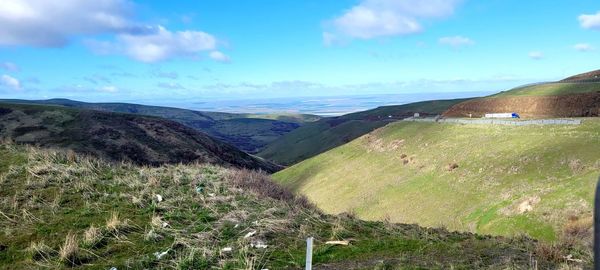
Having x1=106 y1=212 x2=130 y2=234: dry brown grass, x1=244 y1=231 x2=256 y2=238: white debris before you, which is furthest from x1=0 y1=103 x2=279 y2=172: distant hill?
x1=244 y1=231 x2=256 y2=238: white debris

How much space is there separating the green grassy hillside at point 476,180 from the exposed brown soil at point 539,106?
17850 mm

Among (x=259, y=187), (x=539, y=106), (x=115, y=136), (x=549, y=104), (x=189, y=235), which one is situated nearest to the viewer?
(x=189, y=235)

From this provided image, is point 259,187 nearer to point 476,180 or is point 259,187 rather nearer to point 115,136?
point 476,180

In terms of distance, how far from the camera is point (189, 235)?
11156 mm

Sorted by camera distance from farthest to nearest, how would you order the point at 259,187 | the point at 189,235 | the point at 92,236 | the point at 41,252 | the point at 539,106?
the point at 539,106
the point at 259,187
the point at 189,235
the point at 92,236
the point at 41,252

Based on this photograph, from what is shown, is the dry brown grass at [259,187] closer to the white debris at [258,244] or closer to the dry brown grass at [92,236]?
the white debris at [258,244]

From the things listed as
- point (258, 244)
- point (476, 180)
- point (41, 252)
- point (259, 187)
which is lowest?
point (476, 180)

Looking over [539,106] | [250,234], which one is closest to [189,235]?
[250,234]

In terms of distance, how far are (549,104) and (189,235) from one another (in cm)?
6275

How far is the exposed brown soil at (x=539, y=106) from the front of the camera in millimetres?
53312

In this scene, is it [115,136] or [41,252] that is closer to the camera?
[41,252]

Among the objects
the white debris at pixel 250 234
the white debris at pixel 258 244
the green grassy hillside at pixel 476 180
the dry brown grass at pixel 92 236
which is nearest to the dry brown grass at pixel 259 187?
the green grassy hillside at pixel 476 180

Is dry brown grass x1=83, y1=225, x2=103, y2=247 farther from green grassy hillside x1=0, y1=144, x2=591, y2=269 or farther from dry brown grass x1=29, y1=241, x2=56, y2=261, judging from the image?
dry brown grass x1=29, y1=241, x2=56, y2=261

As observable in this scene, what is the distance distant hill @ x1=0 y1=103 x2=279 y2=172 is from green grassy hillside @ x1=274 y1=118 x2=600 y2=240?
31567 mm
